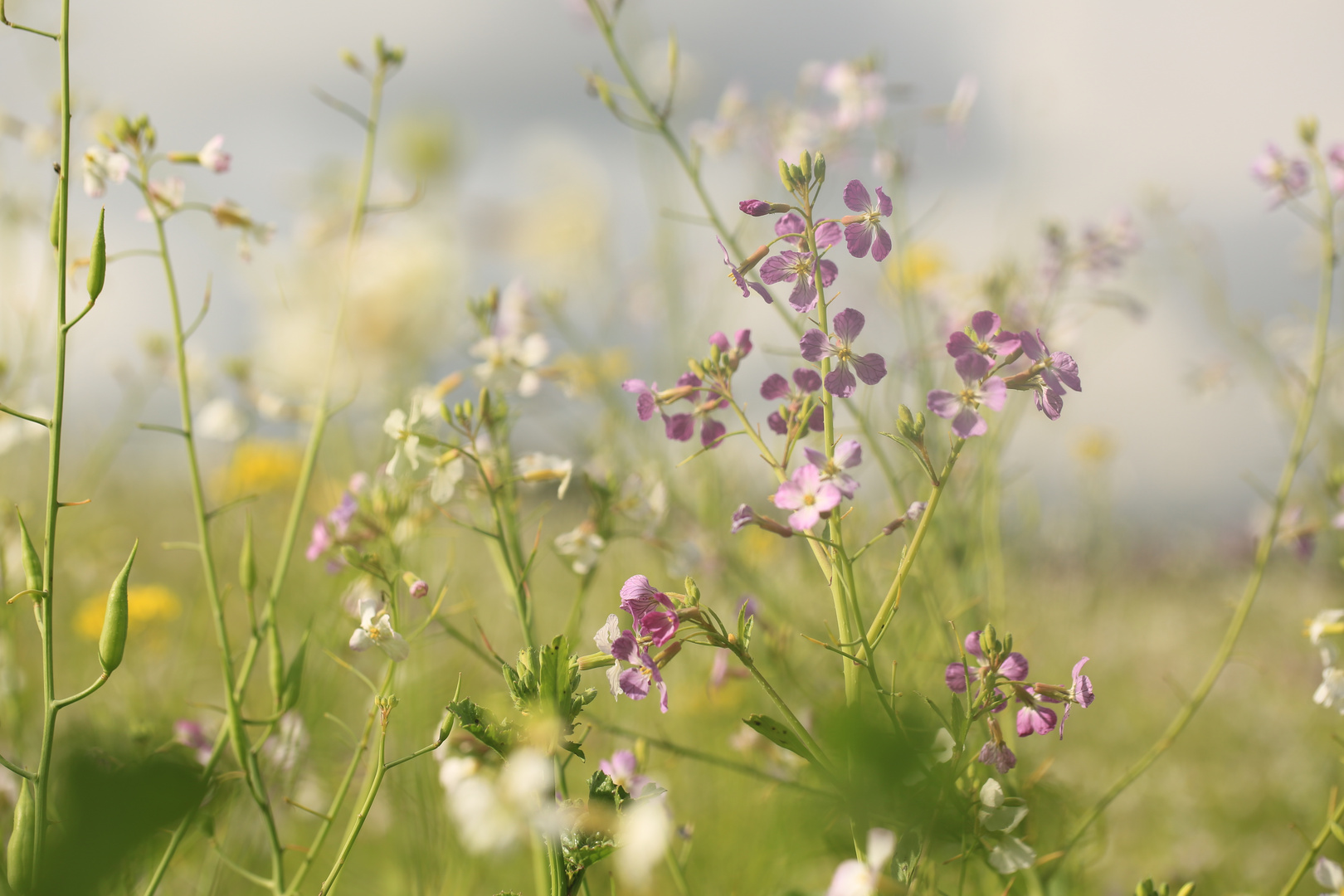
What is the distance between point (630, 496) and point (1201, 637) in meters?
5.22

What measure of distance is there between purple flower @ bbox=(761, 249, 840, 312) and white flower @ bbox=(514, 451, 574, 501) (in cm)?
39

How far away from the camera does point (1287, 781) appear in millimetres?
2828

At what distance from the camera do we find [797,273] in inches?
30.7

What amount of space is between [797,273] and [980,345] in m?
0.18

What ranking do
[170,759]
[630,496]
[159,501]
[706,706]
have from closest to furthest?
[170,759] → [630,496] → [706,706] → [159,501]

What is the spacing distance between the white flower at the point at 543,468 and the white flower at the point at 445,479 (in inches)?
3.2

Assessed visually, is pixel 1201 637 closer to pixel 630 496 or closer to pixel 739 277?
pixel 630 496

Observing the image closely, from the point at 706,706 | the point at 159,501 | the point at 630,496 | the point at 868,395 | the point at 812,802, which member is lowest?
the point at 159,501

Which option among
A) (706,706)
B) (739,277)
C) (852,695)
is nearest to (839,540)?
(852,695)

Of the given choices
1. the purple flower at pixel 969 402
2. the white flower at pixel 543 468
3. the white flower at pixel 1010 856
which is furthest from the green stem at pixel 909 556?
the white flower at pixel 543 468

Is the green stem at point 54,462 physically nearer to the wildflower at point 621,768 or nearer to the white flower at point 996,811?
the wildflower at point 621,768

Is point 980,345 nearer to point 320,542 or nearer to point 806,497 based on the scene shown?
point 806,497

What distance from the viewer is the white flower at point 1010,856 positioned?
756mm

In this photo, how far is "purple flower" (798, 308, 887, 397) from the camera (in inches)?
28.8
